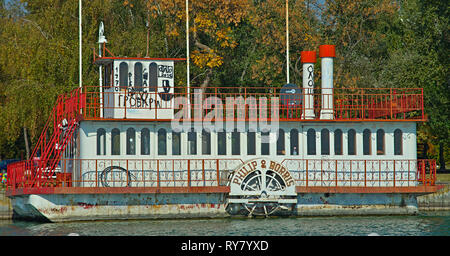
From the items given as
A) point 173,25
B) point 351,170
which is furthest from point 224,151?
point 173,25

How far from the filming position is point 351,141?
31.4 meters

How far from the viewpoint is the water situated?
88.5 feet

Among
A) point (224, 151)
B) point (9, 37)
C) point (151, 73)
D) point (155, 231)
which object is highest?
point (9, 37)

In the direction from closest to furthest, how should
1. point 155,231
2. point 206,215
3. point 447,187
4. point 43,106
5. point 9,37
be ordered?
point 155,231 < point 206,215 < point 447,187 < point 43,106 < point 9,37

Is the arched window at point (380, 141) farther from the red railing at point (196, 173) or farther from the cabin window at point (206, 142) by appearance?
the cabin window at point (206, 142)

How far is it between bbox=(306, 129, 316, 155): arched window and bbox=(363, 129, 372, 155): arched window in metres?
1.91

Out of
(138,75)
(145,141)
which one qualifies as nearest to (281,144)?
(145,141)

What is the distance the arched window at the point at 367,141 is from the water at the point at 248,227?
8.13 ft

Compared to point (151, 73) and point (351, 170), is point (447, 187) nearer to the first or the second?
point (351, 170)

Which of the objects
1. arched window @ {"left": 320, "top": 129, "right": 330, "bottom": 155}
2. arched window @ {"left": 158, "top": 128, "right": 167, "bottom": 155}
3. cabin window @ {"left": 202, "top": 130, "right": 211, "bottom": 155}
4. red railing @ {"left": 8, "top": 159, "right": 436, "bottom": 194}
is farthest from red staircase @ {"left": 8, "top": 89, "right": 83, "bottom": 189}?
arched window @ {"left": 320, "top": 129, "right": 330, "bottom": 155}

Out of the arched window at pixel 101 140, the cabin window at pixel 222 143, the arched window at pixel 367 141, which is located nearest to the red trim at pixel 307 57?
the arched window at pixel 367 141

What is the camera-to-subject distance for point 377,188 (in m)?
30.3

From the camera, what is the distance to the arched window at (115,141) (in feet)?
99.2
